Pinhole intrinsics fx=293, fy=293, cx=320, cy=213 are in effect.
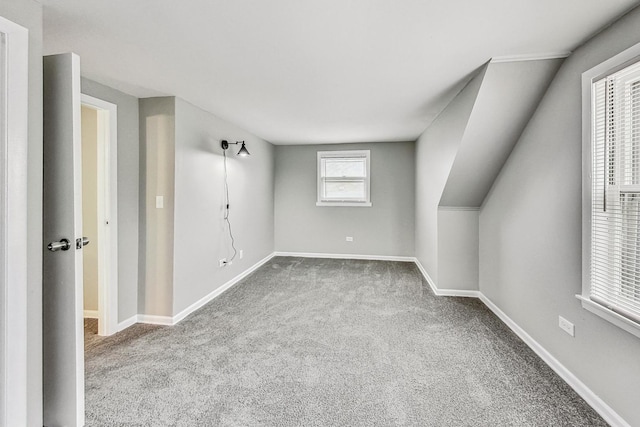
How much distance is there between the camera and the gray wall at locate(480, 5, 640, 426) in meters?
1.60

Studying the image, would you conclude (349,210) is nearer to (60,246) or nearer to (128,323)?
(128,323)

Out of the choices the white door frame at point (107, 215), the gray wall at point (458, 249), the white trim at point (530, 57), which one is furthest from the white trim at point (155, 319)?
the white trim at point (530, 57)

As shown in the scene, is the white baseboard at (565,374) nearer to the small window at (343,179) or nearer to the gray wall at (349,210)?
the gray wall at (349,210)

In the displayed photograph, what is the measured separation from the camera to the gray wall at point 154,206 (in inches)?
113

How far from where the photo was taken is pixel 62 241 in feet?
5.09

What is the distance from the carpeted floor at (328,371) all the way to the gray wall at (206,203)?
0.43m

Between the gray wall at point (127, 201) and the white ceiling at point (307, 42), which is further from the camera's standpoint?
the gray wall at point (127, 201)

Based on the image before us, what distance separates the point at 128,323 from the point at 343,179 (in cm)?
406

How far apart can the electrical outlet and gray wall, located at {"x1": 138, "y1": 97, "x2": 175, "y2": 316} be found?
10.7 ft

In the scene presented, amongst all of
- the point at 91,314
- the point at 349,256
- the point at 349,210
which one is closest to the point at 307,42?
the point at 91,314

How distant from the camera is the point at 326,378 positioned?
78.7 inches
